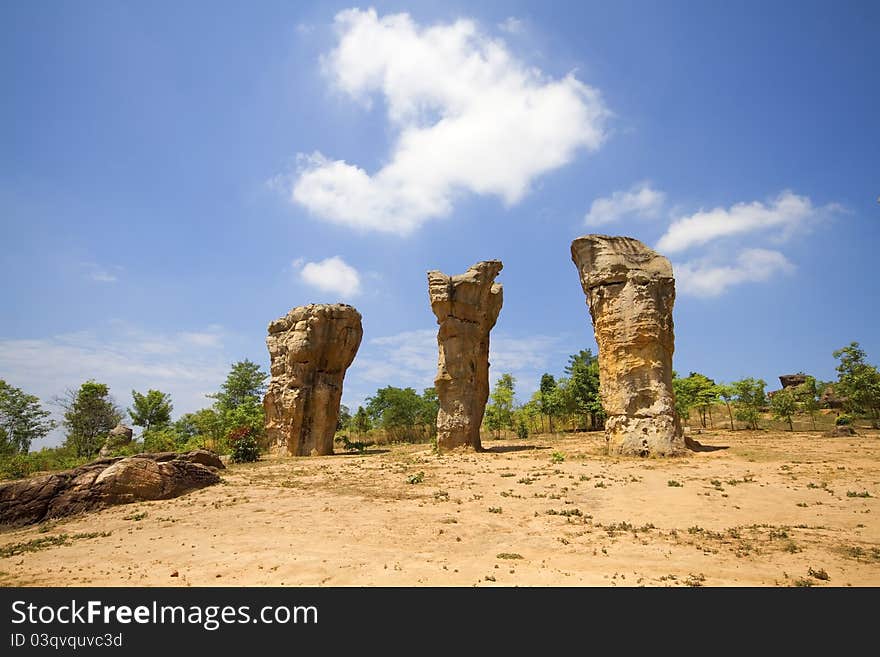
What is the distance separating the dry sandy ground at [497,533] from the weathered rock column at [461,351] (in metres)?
8.73

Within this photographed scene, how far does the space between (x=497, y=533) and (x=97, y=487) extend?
36.1 feet

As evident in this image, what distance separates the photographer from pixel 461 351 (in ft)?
81.1

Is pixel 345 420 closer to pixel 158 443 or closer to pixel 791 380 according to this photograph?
pixel 158 443

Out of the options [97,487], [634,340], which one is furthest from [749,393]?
[97,487]

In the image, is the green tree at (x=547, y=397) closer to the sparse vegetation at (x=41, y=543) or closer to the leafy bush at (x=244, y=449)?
the leafy bush at (x=244, y=449)

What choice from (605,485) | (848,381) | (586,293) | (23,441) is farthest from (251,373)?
(848,381)

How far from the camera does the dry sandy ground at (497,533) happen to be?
20.7 feet

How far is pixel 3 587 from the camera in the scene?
20.8 feet

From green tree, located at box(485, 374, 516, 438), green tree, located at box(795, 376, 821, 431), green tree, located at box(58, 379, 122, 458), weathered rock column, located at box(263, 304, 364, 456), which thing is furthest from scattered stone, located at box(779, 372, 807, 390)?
green tree, located at box(58, 379, 122, 458)

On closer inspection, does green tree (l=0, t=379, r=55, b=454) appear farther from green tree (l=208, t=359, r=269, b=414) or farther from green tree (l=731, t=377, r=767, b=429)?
green tree (l=731, t=377, r=767, b=429)

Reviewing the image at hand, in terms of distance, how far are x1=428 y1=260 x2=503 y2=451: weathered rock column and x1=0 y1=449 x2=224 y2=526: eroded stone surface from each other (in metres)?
12.6

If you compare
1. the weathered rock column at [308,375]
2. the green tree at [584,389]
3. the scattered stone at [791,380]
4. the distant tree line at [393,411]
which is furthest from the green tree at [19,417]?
the scattered stone at [791,380]

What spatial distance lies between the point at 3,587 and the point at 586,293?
2121cm
